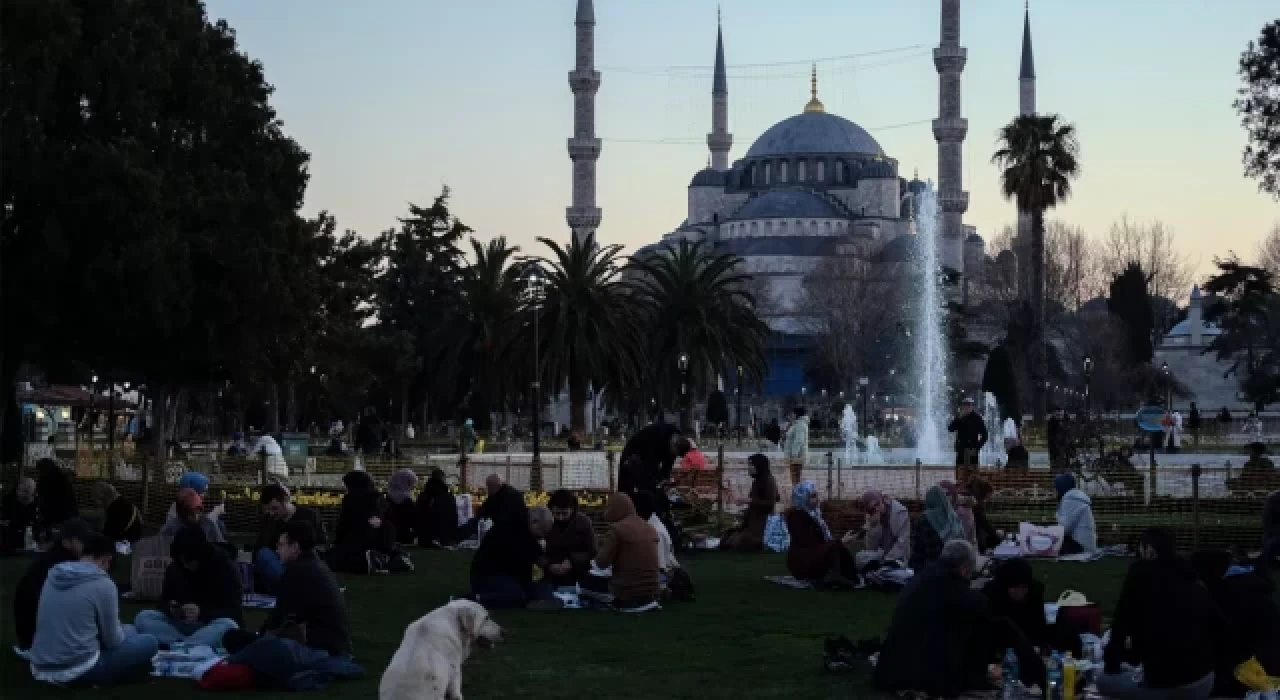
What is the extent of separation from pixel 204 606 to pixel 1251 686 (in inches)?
229

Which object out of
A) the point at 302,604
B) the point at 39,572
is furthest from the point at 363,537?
the point at 302,604

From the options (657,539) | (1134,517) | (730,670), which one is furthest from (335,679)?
(1134,517)

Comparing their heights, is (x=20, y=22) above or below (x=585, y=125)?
below

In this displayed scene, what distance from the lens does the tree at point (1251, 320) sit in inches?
1337

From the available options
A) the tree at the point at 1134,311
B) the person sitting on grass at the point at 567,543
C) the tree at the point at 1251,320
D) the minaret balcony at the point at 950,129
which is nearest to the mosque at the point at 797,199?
the minaret balcony at the point at 950,129

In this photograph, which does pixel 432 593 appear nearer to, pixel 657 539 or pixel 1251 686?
pixel 657 539

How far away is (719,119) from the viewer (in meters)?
115

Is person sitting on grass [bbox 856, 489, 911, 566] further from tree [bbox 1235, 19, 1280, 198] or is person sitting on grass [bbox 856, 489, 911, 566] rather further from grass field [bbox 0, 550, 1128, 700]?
tree [bbox 1235, 19, 1280, 198]

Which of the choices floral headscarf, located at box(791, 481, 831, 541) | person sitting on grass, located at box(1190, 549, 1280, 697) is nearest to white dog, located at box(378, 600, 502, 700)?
person sitting on grass, located at box(1190, 549, 1280, 697)

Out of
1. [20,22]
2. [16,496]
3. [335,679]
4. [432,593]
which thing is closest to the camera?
[335,679]

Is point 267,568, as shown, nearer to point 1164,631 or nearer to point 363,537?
point 363,537

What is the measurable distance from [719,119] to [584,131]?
3750cm

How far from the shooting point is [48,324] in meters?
25.0

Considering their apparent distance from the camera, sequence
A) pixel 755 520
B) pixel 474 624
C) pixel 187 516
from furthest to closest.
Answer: pixel 755 520
pixel 187 516
pixel 474 624
